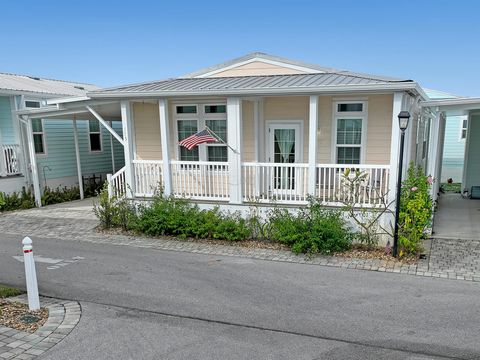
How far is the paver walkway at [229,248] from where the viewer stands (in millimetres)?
6492

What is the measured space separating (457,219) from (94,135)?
47.0 ft

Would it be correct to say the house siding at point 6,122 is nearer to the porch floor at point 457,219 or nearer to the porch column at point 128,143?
the porch column at point 128,143

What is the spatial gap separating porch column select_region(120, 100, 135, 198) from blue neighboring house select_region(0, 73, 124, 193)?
11.7ft

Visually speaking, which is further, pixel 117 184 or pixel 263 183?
pixel 117 184

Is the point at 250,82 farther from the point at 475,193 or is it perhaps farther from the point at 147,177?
the point at 475,193

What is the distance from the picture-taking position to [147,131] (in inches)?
422

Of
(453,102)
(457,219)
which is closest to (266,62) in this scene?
(453,102)

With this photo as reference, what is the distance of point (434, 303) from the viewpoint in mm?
5188

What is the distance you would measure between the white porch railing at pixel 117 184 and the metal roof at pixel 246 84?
2.07 meters

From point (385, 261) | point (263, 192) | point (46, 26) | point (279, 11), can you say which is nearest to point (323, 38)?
point (279, 11)

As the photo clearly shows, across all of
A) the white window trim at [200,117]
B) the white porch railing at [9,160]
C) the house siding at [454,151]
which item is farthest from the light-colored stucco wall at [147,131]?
the house siding at [454,151]

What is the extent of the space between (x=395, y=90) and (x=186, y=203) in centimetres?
520

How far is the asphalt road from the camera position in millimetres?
4109

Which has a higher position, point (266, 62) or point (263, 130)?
point (266, 62)
